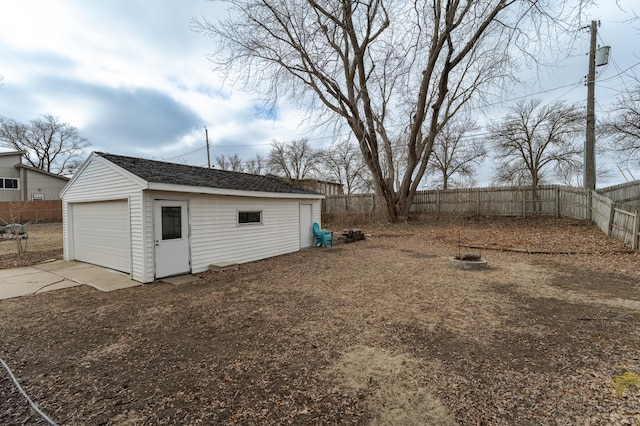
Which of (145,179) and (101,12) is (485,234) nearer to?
(145,179)

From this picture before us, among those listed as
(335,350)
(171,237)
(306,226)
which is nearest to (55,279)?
(171,237)

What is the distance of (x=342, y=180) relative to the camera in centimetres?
2969

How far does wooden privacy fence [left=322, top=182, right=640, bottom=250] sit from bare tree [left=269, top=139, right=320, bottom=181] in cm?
951

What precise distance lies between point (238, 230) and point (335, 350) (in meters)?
5.50

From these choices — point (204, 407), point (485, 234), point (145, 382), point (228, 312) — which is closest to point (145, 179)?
point (228, 312)

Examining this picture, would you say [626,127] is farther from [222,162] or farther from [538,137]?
[222,162]

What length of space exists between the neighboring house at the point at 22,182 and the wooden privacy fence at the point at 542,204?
24.0m

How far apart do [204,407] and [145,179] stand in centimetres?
488

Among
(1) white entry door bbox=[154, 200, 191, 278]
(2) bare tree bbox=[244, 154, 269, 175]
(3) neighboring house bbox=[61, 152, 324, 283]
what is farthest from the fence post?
(2) bare tree bbox=[244, 154, 269, 175]

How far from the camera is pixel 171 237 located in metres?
6.34

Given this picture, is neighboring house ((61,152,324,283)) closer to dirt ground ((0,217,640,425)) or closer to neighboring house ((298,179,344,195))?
Answer: dirt ground ((0,217,640,425))

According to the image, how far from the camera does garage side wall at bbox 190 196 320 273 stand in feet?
22.6

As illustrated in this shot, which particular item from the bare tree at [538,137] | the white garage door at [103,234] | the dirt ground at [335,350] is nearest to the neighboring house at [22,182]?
the white garage door at [103,234]

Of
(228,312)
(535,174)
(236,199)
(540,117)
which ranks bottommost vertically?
(228,312)
